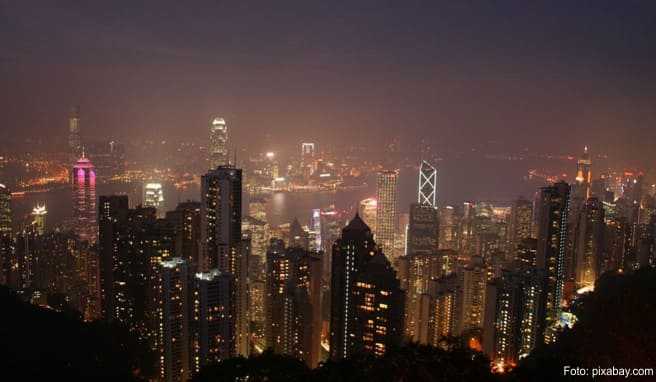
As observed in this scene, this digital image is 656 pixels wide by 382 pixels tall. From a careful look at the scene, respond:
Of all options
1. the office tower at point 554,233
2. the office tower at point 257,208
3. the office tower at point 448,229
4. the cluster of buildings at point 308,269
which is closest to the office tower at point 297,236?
the cluster of buildings at point 308,269

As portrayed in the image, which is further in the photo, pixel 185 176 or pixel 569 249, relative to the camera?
pixel 185 176

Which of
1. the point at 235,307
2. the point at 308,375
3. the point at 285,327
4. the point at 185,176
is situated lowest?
the point at 285,327

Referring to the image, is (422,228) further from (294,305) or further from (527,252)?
(294,305)

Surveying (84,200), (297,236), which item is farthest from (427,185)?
(84,200)

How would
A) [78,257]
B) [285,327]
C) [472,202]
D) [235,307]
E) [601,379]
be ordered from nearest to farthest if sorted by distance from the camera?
[601,379] → [235,307] → [285,327] → [78,257] → [472,202]

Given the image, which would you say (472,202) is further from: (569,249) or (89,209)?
(89,209)

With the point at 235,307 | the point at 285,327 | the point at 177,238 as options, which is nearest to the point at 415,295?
the point at 285,327

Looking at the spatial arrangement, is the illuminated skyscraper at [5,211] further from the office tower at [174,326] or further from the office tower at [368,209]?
the office tower at [368,209]
